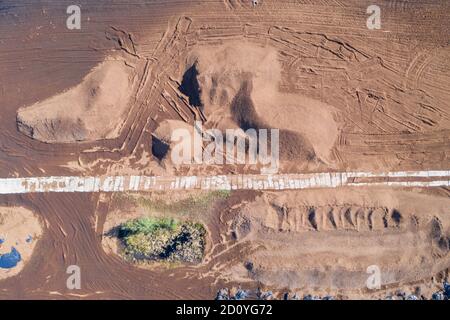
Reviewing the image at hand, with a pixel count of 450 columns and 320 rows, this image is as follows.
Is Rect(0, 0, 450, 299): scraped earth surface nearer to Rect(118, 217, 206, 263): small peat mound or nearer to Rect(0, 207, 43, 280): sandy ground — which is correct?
Rect(0, 207, 43, 280): sandy ground

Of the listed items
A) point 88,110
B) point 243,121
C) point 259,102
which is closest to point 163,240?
point 243,121

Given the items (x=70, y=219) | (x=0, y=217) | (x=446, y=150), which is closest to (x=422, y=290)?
(x=446, y=150)

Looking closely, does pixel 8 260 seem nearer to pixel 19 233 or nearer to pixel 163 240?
pixel 19 233

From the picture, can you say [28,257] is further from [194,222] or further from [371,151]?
[371,151]

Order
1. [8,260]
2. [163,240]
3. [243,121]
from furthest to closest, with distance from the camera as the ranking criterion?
[8,260], [243,121], [163,240]

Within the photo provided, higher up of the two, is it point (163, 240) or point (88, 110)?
point (88, 110)

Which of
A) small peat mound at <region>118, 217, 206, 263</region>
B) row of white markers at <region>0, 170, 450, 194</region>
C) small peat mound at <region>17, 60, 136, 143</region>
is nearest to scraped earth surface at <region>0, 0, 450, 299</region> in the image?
small peat mound at <region>17, 60, 136, 143</region>

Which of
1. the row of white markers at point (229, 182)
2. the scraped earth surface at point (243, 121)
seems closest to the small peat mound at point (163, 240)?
the scraped earth surface at point (243, 121)
